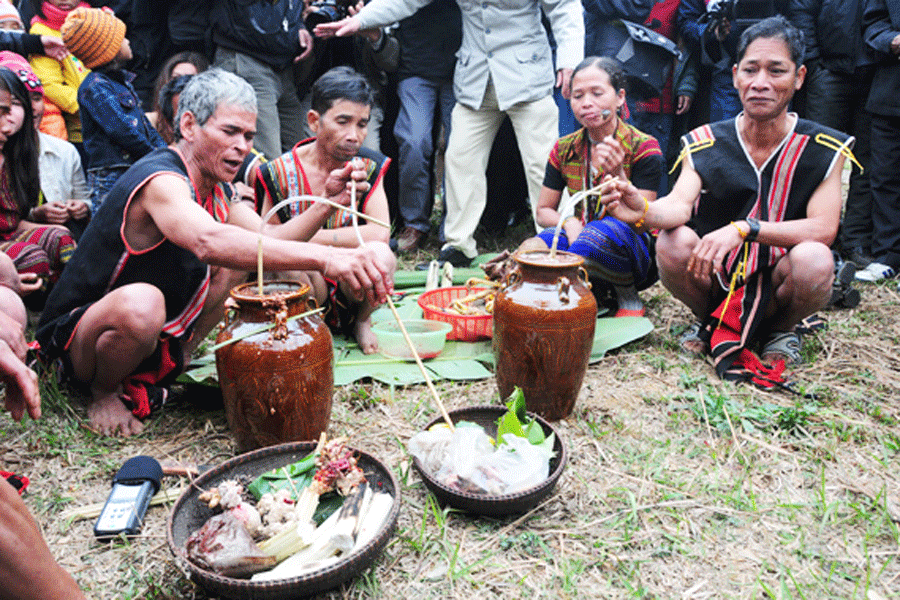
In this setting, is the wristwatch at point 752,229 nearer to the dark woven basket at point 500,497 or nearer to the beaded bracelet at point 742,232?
the beaded bracelet at point 742,232

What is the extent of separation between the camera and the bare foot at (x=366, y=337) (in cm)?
346

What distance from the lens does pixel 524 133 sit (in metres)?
4.95

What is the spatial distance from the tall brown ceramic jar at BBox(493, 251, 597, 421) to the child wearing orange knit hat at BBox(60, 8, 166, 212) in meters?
2.80

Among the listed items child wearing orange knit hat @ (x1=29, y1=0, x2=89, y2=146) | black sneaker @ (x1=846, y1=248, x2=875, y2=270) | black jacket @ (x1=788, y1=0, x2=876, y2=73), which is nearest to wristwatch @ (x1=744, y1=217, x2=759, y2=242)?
black sneaker @ (x1=846, y1=248, x2=875, y2=270)

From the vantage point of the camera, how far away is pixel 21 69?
3.71 m

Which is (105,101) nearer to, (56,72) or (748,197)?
(56,72)

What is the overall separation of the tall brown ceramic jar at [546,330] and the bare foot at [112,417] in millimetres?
1553

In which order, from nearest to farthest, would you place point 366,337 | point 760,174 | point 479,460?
point 479,460, point 760,174, point 366,337

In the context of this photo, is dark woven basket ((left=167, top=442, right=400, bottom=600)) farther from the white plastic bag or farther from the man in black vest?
the man in black vest

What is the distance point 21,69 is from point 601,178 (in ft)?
11.3

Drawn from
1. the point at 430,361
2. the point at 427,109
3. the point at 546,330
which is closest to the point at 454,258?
the point at 427,109

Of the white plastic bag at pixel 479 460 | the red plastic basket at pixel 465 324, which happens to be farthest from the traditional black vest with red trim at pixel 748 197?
the white plastic bag at pixel 479 460

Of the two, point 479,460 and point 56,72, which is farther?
point 56,72

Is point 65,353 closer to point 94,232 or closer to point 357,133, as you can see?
point 94,232
